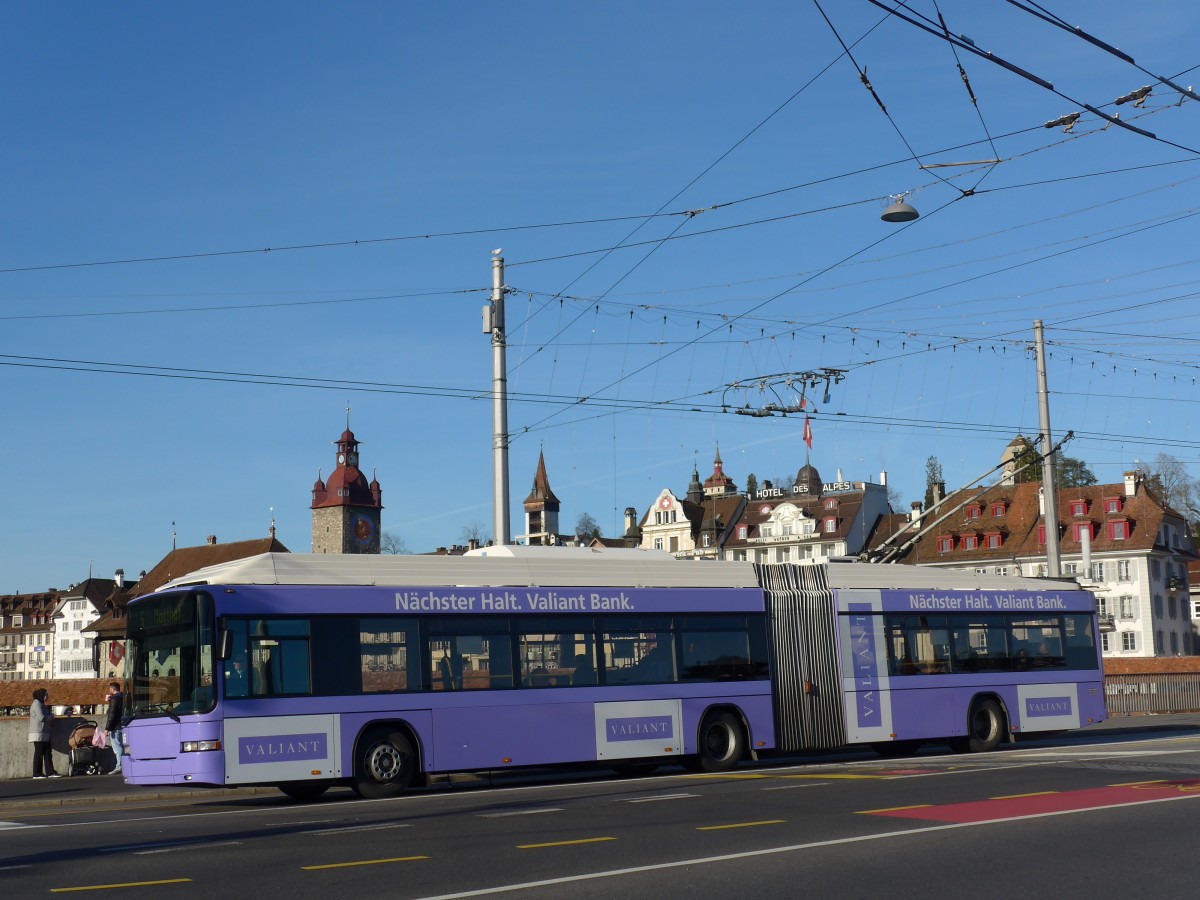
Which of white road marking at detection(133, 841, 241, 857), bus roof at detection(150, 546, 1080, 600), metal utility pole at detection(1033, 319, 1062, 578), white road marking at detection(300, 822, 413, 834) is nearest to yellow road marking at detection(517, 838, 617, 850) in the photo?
white road marking at detection(300, 822, 413, 834)

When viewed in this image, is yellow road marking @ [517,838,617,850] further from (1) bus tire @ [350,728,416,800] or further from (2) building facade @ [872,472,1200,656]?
(2) building facade @ [872,472,1200,656]

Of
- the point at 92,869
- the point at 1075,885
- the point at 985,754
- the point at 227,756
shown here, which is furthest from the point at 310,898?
the point at 985,754

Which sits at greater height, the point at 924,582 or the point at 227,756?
the point at 924,582

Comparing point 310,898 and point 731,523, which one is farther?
point 731,523

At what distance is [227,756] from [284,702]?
1.00 meters

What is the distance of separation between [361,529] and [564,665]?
412 feet

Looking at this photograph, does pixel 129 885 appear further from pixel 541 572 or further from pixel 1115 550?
pixel 1115 550

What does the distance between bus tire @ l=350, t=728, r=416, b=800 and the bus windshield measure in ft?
7.27

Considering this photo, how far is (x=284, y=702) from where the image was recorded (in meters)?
18.0

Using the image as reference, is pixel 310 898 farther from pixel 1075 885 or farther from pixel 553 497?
pixel 553 497

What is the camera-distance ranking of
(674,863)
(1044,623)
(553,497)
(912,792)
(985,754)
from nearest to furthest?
1. (674,863)
2. (912,792)
3. (985,754)
4. (1044,623)
5. (553,497)

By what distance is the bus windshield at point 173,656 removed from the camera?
1764 cm

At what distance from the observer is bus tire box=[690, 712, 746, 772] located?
71.6 ft

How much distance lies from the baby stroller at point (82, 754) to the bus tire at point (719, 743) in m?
10.7
